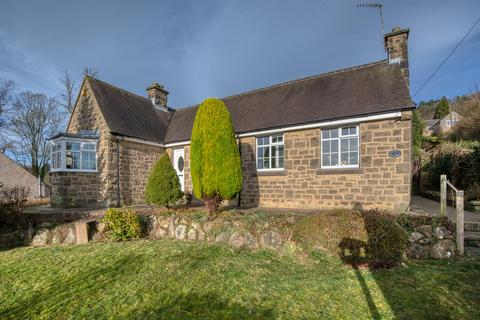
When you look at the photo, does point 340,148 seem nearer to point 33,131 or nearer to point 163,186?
point 163,186

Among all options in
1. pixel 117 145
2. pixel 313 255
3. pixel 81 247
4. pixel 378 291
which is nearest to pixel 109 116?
pixel 117 145

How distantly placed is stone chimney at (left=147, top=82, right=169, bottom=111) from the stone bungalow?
218 cm

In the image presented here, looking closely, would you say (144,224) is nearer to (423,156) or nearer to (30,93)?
(423,156)

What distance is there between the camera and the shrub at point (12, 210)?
310 inches

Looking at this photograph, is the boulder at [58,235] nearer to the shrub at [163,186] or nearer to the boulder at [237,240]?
the shrub at [163,186]

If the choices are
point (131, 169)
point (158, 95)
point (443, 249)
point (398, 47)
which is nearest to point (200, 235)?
point (443, 249)

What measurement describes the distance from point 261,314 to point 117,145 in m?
11.0

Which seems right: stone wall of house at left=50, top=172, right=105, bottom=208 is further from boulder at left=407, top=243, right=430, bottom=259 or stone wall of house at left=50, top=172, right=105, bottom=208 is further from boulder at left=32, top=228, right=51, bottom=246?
boulder at left=407, top=243, right=430, bottom=259

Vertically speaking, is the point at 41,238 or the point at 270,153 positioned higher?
the point at 270,153

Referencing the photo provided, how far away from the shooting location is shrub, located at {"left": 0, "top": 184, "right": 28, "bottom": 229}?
7.88 m

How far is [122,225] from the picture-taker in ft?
24.8

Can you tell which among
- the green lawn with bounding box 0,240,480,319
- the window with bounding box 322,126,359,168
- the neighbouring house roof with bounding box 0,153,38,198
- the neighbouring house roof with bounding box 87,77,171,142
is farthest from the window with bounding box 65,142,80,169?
the neighbouring house roof with bounding box 0,153,38,198

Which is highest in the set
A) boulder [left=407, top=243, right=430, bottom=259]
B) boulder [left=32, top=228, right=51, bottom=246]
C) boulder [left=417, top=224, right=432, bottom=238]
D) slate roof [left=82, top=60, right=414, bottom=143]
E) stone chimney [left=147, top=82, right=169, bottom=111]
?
stone chimney [left=147, top=82, right=169, bottom=111]

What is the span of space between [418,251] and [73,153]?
1380cm
